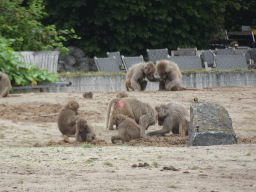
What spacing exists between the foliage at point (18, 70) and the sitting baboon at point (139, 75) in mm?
2212

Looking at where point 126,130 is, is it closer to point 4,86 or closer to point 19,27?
point 4,86

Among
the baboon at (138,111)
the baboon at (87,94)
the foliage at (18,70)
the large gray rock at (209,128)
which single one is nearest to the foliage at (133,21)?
the foliage at (18,70)

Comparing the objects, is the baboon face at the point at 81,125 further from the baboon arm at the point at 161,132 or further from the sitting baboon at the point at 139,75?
the sitting baboon at the point at 139,75

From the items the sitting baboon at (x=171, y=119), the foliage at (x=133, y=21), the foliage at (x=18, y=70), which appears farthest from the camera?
the foliage at (x=133, y=21)

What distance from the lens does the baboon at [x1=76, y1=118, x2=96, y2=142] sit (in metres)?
6.72

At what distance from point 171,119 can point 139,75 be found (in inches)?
196

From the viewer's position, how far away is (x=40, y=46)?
15.3m

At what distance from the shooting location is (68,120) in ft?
24.4

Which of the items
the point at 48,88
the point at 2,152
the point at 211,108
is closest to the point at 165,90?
the point at 48,88

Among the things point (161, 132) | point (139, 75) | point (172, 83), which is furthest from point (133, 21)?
point (161, 132)

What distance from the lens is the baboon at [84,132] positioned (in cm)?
672

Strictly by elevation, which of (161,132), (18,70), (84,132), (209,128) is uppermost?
(18,70)

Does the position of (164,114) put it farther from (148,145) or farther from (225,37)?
(225,37)

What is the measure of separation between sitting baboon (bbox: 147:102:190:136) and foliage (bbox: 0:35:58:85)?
6.12 m
